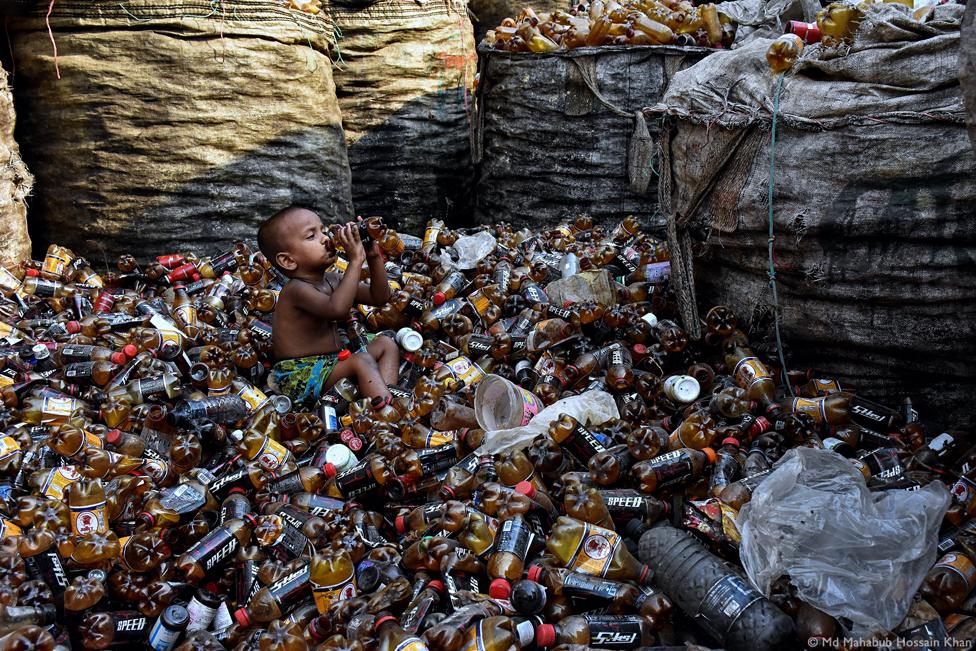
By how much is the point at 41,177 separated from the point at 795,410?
4.28 meters

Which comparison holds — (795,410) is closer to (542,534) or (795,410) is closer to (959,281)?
(959,281)

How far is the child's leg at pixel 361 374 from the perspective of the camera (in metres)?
3.49

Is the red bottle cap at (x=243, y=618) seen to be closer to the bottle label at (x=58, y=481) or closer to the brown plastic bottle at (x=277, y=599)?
the brown plastic bottle at (x=277, y=599)

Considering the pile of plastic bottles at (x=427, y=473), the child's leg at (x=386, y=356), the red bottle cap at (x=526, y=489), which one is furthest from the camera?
the child's leg at (x=386, y=356)

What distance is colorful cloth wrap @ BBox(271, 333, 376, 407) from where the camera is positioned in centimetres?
355

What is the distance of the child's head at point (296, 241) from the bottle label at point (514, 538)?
6.02 ft

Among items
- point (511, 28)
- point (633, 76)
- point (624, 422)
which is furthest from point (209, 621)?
point (511, 28)

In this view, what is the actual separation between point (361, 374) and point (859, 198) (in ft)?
6.98

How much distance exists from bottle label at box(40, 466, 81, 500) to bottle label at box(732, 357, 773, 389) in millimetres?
2421

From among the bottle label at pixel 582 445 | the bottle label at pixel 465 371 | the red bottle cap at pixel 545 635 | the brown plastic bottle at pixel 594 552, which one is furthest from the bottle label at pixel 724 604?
the bottle label at pixel 465 371

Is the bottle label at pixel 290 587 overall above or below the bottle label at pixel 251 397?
above

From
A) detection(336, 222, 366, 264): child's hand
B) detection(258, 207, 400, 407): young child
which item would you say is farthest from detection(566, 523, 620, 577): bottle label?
detection(336, 222, 366, 264): child's hand

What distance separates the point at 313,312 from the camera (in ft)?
11.8

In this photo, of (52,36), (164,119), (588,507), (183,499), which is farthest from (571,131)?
(183,499)
